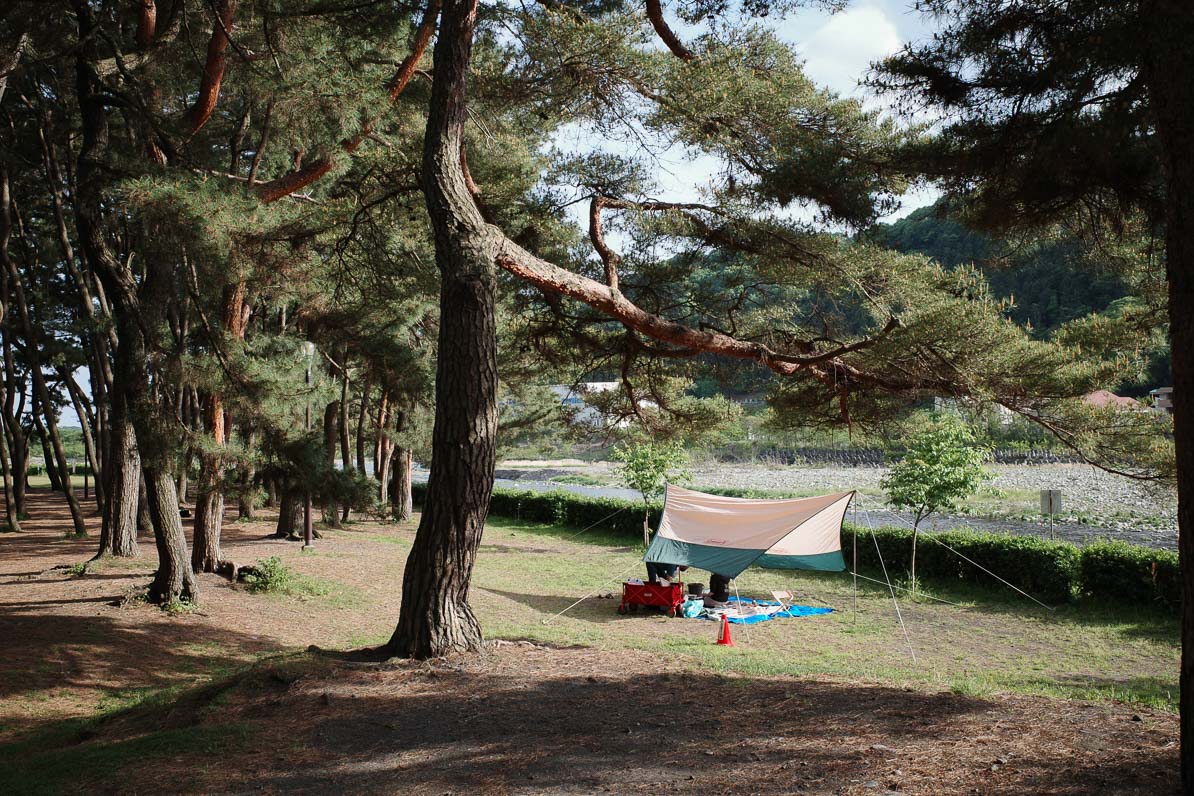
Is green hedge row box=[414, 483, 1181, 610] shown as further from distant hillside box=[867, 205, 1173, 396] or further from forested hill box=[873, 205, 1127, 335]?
forested hill box=[873, 205, 1127, 335]

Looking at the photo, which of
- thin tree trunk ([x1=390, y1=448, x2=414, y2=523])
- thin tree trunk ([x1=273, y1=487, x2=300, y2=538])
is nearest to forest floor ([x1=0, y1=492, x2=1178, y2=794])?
thin tree trunk ([x1=273, y1=487, x2=300, y2=538])

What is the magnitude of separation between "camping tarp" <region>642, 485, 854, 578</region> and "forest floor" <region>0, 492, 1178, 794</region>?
1516 millimetres

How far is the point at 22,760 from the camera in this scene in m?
4.73

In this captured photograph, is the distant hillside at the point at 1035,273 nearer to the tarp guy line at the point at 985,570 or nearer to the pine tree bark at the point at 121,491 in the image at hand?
the tarp guy line at the point at 985,570

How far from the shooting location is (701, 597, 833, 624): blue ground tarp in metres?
11.9

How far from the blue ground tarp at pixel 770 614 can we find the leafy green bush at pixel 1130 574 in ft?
13.3

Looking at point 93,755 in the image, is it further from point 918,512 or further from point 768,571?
point 768,571

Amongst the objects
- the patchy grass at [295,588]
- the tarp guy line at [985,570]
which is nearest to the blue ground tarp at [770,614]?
the tarp guy line at [985,570]

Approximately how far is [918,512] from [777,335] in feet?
21.0

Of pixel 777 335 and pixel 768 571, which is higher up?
pixel 777 335

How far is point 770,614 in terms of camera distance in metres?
12.3

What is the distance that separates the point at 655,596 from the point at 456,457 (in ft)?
23.7

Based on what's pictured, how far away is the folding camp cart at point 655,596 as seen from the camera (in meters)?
12.3

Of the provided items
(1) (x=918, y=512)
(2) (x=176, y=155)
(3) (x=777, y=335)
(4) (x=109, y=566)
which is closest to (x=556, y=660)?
(3) (x=777, y=335)
